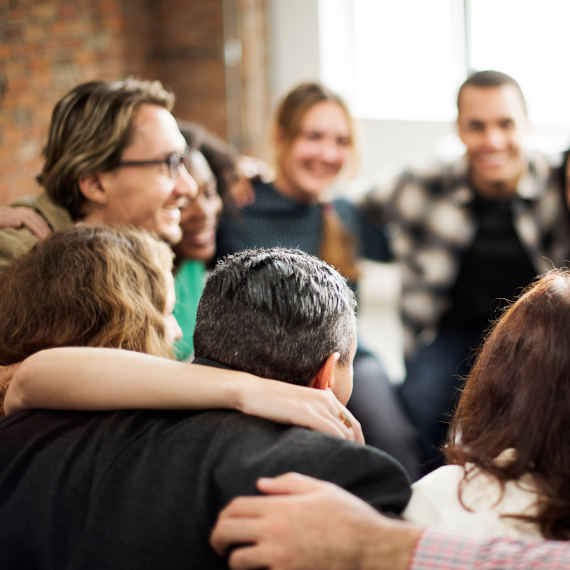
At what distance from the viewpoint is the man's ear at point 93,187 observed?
230 cm

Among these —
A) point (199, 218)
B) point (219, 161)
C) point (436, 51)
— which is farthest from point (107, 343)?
point (436, 51)

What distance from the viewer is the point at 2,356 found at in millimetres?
1570

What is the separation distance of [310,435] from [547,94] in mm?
4297

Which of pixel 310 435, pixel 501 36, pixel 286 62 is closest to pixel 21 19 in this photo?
pixel 286 62

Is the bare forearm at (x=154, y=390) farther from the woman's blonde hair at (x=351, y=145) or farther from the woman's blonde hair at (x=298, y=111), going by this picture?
the woman's blonde hair at (x=298, y=111)

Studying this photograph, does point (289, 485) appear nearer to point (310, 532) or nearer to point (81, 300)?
point (310, 532)

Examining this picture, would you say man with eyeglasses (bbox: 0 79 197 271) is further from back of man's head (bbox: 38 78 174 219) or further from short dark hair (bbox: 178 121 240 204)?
short dark hair (bbox: 178 121 240 204)

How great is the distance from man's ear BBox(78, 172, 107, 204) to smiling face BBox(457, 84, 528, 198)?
4.30 ft

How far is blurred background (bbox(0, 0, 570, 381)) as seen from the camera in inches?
183

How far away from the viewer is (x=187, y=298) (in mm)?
2582

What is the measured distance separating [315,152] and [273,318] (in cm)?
183

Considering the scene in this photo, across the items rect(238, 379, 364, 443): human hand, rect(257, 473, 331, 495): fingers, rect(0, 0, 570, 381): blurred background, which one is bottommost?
rect(257, 473, 331, 495): fingers

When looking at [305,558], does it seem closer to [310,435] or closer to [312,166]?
[310,435]

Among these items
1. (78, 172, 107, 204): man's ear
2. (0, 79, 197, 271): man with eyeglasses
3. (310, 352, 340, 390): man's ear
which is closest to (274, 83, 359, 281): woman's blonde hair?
(0, 79, 197, 271): man with eyeglasses
